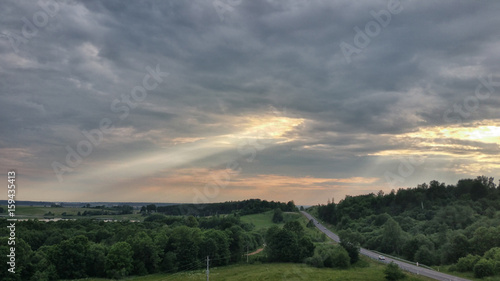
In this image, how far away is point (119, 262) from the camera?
283 feet

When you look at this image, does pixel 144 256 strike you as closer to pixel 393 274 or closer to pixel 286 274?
pixel 286 274

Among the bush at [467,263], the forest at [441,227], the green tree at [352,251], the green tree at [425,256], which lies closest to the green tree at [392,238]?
the forest at [441,227]

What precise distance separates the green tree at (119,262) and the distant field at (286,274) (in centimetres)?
411

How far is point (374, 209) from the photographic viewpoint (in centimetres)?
19912

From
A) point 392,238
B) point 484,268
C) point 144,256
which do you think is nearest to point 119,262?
point 144,256

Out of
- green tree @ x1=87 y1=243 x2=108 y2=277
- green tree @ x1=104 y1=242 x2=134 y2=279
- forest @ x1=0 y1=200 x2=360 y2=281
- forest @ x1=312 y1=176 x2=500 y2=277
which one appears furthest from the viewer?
forest @ x1=312 y1=176 x2=500 y2=277

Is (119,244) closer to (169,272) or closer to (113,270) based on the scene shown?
(113,270)

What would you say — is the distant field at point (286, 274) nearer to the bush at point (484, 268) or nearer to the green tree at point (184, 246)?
the green tree at point (184, 246)

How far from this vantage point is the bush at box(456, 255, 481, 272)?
81375 mm

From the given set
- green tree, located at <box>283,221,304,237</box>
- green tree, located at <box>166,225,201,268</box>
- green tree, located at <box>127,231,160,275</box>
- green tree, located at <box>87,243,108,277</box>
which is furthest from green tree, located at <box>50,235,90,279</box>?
green tree, located at <box>283,221,304,237</box>

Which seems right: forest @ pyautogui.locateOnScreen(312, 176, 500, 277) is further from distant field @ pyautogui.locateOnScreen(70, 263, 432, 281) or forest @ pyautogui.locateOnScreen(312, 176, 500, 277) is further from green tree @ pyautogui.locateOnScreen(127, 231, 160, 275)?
green tree @ pyautogui.locateOnScreen(127, 231, 160, 275)

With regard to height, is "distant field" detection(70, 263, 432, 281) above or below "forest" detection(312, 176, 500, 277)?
below

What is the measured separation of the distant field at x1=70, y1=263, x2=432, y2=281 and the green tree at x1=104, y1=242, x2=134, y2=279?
4.11 meters

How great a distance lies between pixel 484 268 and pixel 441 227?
42309 mm
